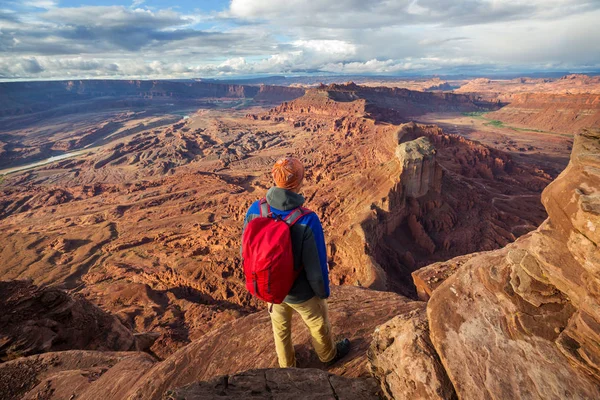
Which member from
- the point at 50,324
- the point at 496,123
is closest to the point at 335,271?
the point at 50,324

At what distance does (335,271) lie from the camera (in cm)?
1603

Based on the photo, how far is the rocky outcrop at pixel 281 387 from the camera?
9.04 feet

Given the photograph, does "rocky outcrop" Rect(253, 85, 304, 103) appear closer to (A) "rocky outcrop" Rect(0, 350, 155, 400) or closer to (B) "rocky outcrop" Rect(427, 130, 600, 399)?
(A) "rocky outcrop" Rect(0, 350, 155, 400)

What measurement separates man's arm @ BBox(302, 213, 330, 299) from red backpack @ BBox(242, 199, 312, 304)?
16 centimetres

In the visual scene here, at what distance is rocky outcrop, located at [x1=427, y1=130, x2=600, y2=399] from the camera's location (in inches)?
96.3

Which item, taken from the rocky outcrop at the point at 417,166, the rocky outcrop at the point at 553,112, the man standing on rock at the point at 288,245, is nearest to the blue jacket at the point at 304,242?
the man standing on rock at the point at 288,245

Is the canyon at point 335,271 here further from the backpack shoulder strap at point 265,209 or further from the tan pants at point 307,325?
the backpack shoulder strap at point 265,209

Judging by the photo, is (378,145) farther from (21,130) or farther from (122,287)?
(21,130)

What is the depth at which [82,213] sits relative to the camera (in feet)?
100

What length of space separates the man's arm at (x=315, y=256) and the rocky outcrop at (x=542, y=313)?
4.22 feet

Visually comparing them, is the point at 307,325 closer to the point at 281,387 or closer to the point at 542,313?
the point at 281,387

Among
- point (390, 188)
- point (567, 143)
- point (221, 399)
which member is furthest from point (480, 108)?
point (221, 399)

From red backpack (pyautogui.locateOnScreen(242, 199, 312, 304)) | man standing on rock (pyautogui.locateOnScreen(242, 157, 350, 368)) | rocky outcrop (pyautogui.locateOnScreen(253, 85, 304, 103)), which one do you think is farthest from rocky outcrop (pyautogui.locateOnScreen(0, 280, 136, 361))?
rocky outcrop (pyautogui.locateOnScreen(253, 85, 304, 103))

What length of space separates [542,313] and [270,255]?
2782 millimetres
